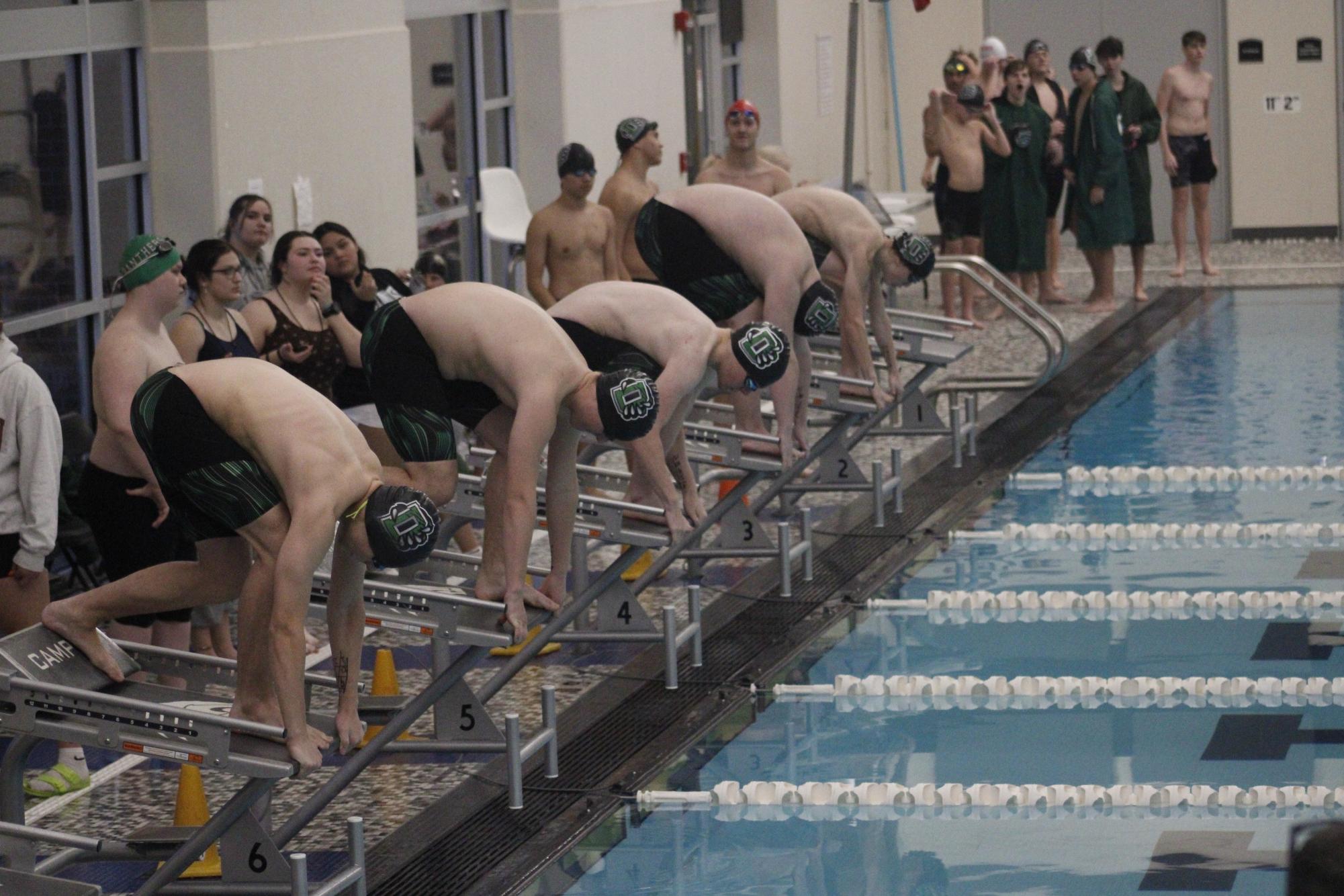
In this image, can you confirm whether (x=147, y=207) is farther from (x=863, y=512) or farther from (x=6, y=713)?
(x=6, y=713)

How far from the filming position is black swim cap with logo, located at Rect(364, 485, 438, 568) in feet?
15.0

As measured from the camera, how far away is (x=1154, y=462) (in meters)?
9.95

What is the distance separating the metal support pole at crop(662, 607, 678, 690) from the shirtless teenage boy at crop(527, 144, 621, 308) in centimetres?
277

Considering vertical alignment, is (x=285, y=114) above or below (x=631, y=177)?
above

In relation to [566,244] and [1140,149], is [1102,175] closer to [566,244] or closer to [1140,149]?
[1140,149]

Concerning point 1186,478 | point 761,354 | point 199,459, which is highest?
point 761,354

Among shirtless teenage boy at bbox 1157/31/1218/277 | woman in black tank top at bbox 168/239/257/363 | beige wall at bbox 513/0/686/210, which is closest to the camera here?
woman in black tank top at bbox 168/239/257/363

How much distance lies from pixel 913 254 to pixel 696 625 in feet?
8.61

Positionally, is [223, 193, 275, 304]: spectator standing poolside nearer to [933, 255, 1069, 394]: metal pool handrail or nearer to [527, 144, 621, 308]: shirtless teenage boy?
[527, 144, 621, 308]: shirtless teenage boy

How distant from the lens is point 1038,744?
20.1ft

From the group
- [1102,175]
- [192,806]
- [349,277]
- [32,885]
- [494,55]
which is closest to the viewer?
[32,885]

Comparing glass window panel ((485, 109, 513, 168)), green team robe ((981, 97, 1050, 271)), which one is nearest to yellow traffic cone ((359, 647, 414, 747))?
glass window panel ((485, 109, 513, 168))

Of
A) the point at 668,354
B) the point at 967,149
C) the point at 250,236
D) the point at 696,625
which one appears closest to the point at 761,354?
the point at 668,354

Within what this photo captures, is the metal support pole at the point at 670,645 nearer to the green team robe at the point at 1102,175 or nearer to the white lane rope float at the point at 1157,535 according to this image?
the white lane rope float at the point at 1157,535
